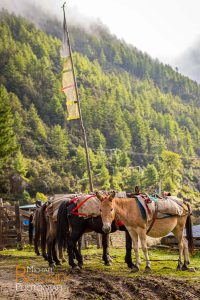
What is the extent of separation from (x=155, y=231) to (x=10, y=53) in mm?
185961

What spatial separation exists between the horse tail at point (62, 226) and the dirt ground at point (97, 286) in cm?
112

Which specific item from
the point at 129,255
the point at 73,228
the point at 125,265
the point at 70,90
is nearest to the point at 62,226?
the point at 73,228

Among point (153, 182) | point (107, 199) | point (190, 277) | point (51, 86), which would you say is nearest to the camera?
point (190, 277)

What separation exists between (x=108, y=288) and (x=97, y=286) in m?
0.24

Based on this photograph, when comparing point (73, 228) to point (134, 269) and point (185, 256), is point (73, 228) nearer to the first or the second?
point (134, 269)

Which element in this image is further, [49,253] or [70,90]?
[70,90]

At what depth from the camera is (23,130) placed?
12138cm

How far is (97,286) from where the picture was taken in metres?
7.59

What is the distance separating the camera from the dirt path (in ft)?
22.7

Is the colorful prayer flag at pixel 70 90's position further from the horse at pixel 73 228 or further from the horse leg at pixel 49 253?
the horse at pixel 73 228

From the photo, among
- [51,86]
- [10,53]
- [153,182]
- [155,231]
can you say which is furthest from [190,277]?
[10,53]

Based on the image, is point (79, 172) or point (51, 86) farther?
point (51, 86)

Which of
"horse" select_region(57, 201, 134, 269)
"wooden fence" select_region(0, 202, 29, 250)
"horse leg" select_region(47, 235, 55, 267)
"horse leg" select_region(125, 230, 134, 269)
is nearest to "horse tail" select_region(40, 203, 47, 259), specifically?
"horse leg" select_region(47, 235, 55, 267)

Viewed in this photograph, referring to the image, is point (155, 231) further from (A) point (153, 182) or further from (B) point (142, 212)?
(A) point (153, 182)
